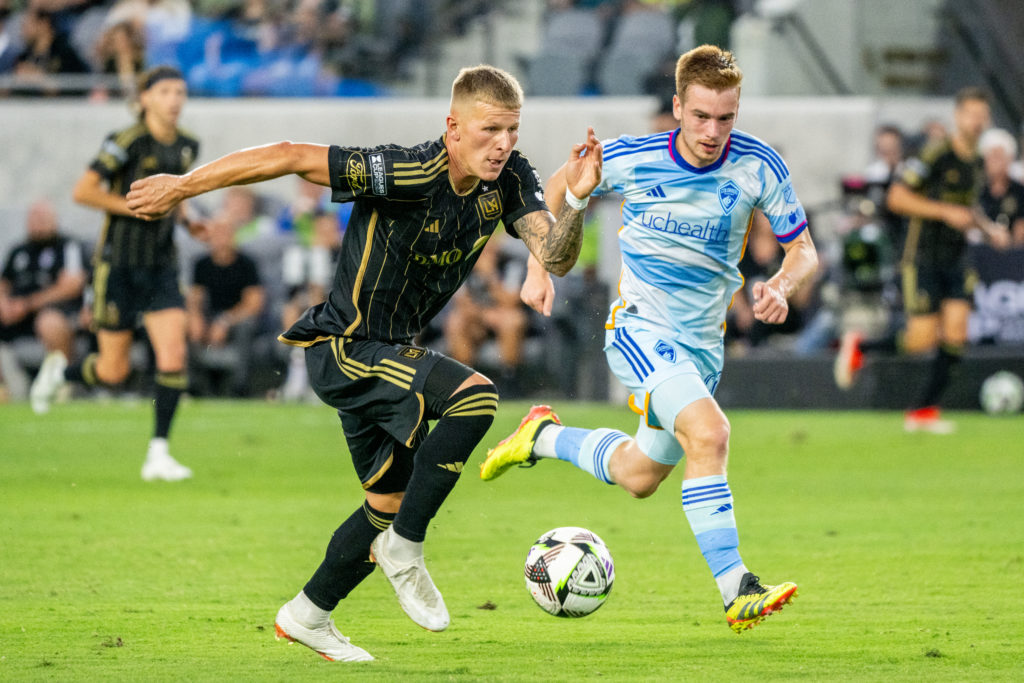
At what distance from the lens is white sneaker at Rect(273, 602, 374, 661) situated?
16.6 ft

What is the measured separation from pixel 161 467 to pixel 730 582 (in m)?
5.99

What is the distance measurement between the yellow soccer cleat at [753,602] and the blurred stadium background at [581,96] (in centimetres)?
1084

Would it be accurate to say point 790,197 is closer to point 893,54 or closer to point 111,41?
point 893,54

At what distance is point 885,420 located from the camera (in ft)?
48.3

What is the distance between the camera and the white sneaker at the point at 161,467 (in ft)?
33.1

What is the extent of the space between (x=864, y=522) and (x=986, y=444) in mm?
4408

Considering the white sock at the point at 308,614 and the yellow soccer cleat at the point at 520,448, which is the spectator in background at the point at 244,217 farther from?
the white sock at the point at 308,614

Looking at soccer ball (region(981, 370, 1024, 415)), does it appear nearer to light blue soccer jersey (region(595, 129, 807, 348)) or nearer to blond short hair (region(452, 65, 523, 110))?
light blue soccer jersey (region(595, 129, 807, 348))

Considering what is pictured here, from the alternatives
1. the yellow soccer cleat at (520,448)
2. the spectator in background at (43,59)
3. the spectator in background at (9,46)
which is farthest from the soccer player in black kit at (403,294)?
the spectator in background at (9,46)

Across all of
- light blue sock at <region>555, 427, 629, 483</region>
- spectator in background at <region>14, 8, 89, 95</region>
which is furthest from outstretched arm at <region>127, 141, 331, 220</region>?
spectator in background at <region>14, 8, 89, 95</region>

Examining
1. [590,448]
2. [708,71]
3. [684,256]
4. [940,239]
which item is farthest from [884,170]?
[708,71]

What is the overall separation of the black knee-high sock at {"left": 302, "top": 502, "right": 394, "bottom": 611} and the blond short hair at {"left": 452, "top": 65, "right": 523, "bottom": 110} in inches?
56.2

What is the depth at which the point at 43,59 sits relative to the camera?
1950cm

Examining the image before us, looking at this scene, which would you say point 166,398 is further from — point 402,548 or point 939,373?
point 939,373
